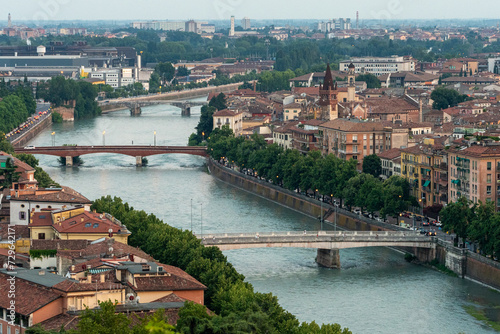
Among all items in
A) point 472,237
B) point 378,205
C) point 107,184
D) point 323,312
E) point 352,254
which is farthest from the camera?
point 107,184

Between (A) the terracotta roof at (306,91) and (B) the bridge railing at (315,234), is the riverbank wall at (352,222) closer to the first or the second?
(B) the bridge railing at (315,234)

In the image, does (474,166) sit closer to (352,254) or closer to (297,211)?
(352,254)

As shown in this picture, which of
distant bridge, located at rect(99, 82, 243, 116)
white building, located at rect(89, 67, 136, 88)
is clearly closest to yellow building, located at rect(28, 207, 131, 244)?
distant bridge, located at rect(99, 82, 243, 116)

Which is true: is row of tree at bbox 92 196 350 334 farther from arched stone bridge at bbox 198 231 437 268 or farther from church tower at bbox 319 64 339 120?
church tower at bbox 319 64 339 120

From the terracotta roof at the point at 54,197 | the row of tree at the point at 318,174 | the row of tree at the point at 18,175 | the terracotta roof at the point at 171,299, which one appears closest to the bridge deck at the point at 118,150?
the row of tree at the point at 318,174

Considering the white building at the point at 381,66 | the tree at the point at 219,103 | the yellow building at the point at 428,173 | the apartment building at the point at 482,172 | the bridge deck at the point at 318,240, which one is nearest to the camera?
the bridge deck at the point at 318,240

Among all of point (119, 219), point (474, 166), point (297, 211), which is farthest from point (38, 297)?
point (297, 211)
